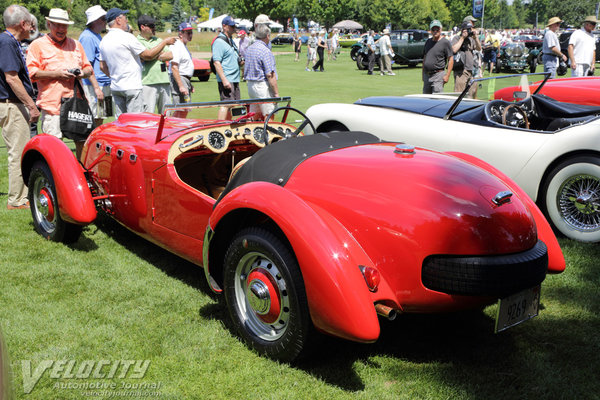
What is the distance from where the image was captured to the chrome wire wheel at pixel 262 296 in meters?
2.73

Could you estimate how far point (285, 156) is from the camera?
307 cm

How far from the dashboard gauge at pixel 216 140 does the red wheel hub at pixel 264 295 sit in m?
1.43

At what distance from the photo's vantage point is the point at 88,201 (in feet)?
13.7

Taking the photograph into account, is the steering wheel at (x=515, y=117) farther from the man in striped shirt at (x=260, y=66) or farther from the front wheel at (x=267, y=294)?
the front wheel at (x=267, y=294)

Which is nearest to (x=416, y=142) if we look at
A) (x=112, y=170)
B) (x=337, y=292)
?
(x=112, y=170)

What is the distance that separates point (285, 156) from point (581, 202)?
2.82 metres

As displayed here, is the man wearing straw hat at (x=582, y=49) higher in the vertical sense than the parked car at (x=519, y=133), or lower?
higher

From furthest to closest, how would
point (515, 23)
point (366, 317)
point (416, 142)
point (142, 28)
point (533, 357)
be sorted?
point (515, 23)
point (142, 28)
point (416, 142)
point (533, 357)
point (366, 317)

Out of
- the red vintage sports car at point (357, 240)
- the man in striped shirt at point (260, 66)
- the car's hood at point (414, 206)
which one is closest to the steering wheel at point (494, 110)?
the red vintage sports car at point (357, 240)

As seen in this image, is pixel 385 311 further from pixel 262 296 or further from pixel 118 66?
pixel 118 66

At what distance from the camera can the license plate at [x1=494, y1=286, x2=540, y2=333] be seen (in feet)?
8.35

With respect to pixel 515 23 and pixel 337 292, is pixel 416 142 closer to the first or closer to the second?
pixel 337 292

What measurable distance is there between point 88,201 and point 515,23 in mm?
165424

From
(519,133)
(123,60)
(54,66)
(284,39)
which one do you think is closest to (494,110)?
(519,133)
